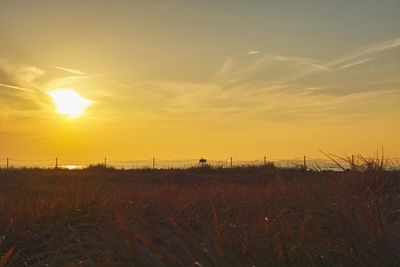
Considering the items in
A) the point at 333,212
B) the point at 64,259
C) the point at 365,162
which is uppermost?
the point at 365,162

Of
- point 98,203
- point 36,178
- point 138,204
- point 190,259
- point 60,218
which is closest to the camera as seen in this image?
point 190,259

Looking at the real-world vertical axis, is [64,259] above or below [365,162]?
below

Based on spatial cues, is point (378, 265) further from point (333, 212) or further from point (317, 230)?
point (317, 230)

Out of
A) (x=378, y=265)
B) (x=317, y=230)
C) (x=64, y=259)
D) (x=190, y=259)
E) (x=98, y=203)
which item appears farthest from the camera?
(x=98, y=203)

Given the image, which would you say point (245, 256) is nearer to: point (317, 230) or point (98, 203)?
point (317, 230)

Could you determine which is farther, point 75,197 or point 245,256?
point 75,197

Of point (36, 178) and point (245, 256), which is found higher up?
point (36, 178)

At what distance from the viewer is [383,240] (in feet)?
11.3

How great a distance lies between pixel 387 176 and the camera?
887 cm

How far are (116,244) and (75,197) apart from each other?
374 centimetres

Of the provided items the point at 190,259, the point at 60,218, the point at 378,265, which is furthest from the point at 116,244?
the point at 60,218

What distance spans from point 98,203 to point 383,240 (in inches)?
167

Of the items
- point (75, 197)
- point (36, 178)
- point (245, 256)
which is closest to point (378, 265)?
point (245, 256)

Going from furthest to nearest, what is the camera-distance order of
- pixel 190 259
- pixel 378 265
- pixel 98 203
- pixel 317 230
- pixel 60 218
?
1. pixel 98 203
2. pixel 60 218
3. pixel 317 230
4. pixel 190 259
5. pixel 378 265
